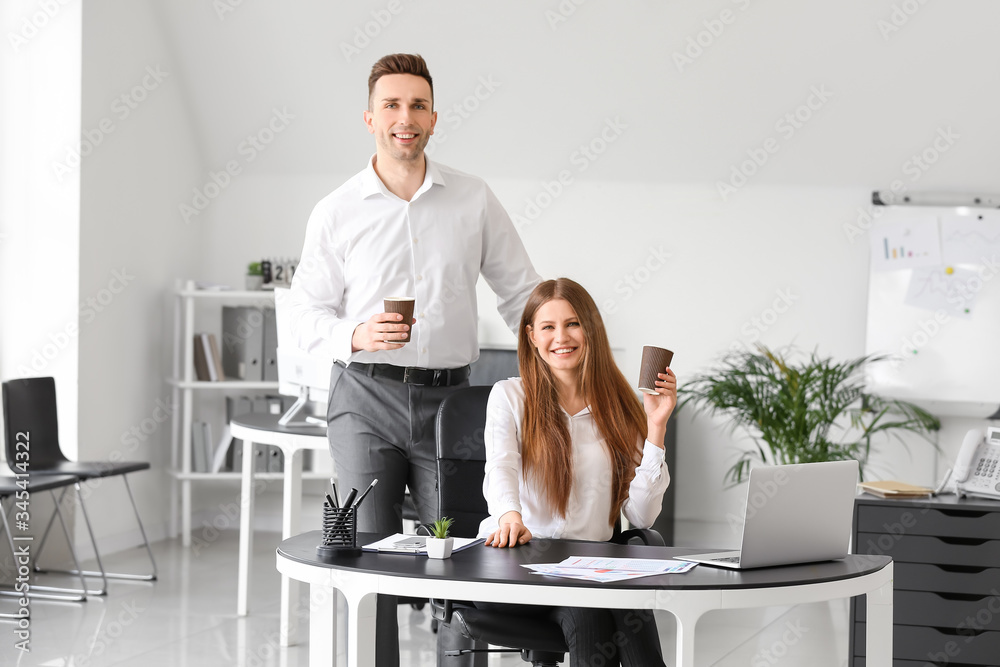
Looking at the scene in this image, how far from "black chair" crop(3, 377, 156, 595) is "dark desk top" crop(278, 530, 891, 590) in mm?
2735

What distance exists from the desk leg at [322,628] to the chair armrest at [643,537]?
0.79 meters

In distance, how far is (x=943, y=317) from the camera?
5.23 metres

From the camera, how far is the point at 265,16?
5.58m

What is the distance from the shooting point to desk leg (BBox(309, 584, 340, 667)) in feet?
6.71

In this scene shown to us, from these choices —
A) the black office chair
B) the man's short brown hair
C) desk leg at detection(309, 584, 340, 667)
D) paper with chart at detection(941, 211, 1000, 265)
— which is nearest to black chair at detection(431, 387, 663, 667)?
desk leg at detection(309, 584, 340, 667)

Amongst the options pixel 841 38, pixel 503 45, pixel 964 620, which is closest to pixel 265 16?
pixel 503 45

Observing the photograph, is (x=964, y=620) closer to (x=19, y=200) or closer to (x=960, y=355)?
(x=960, y=355)

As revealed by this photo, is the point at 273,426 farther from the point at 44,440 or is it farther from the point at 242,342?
the point at 242,342

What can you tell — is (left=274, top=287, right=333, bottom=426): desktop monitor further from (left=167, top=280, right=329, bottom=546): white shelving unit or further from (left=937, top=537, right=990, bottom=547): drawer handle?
(left=937, top=537, right=990, bottom=547): drawer handle

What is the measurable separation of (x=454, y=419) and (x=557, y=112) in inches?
127

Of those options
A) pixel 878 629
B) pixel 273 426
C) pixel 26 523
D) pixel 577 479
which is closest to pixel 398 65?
pixel 577 479

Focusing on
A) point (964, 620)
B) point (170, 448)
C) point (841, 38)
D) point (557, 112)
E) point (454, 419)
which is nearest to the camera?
point (454, 419)

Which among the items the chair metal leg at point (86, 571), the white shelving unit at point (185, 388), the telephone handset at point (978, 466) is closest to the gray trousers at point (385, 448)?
the telephone handset at point (978, 466)

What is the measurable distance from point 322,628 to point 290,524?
2.04 meters
